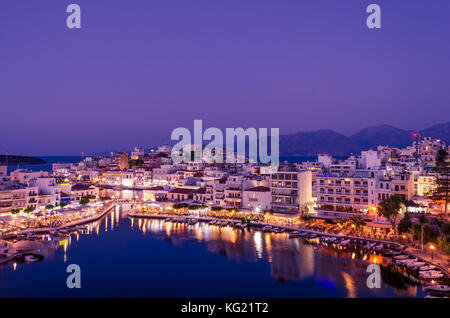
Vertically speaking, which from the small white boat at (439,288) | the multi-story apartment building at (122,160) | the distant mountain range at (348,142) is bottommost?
the small white boat at (439,288)

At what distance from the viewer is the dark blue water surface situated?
15.3 meters

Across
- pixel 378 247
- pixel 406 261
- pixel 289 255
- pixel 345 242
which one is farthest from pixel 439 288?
pixel 289 255

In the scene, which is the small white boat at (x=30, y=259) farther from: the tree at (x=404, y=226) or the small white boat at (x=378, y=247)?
the tree at (x=404, y=226)

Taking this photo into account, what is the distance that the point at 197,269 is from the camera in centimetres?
1839

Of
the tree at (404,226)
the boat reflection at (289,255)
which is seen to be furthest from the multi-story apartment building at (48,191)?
the tree at (404,226)

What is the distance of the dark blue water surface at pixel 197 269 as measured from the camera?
15320mm

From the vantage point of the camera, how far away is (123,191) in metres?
52.8

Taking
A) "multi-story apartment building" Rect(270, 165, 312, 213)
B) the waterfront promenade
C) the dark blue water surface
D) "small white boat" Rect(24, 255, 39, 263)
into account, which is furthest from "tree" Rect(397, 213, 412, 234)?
the waterfront promenade

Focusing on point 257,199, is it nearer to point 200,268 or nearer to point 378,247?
point 378,247

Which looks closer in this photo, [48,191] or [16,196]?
[16,196]

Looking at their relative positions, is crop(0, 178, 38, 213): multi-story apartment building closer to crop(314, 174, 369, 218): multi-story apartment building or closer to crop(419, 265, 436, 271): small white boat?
crop(314, 174, 369, 218): multi-story apartment building
